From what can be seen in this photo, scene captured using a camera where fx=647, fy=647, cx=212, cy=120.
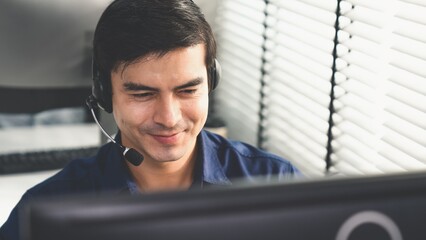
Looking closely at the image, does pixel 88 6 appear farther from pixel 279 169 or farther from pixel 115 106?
pixel 279 169

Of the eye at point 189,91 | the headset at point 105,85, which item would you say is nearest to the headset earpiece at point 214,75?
the headset at point 105,85

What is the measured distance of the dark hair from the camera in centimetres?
131

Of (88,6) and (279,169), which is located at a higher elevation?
(88,6)

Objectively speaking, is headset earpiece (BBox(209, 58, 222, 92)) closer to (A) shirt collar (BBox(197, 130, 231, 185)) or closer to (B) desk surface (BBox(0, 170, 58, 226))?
(A) shirt collar (BBox(197, 130, 231, 185))

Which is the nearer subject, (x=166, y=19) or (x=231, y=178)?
(x=166, y=19)

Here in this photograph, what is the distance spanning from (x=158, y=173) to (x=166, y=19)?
1.11 ft

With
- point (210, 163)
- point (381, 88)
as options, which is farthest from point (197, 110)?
point (381, 88)

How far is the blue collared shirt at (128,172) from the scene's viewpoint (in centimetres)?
138

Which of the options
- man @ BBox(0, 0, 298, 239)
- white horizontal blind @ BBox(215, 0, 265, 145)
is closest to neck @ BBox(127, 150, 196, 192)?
man @ BBox(0, 0, 298, 239)

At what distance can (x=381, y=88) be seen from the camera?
162cm

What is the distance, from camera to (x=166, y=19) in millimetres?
1332

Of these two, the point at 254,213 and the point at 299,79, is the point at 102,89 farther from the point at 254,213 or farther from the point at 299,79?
the point at 254,213

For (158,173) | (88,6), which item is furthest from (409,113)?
(88,6)

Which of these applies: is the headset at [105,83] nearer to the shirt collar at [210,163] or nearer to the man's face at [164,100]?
the man's face at [164,100]
